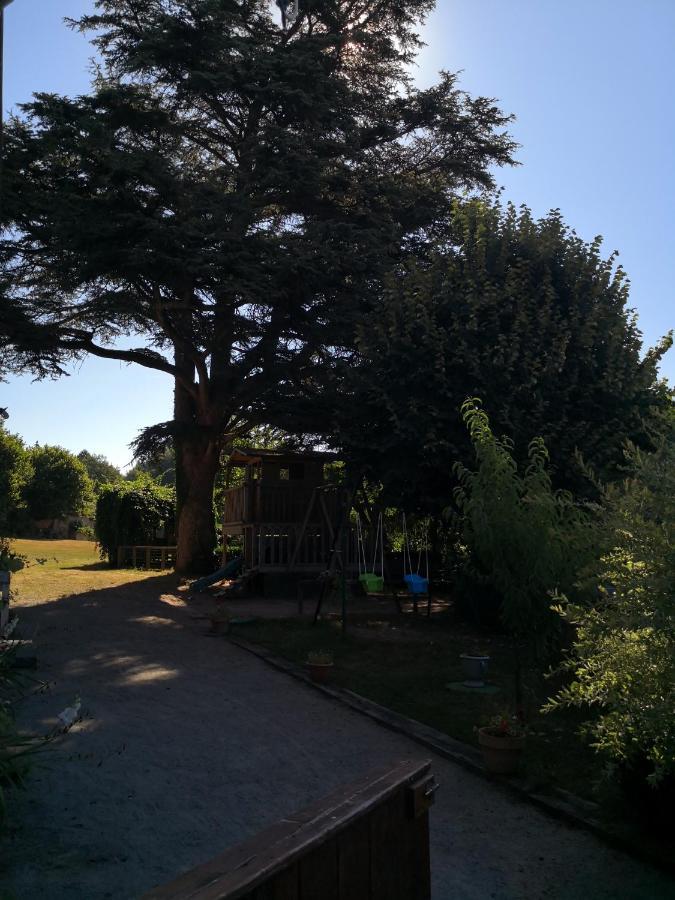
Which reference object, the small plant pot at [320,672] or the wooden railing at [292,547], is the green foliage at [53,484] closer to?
the wooden railing at [292,547]

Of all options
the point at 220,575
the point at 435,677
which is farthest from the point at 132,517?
the point at 435,677

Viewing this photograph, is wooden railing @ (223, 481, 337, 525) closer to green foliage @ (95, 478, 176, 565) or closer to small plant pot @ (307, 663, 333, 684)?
green foliage @ (95, 478, 176, 565)

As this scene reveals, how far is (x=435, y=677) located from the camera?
10742mm

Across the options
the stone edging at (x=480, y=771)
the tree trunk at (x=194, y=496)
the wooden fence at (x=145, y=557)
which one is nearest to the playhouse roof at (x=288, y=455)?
the tree trunk at (x=194, y=496)

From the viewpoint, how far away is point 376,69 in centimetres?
2245

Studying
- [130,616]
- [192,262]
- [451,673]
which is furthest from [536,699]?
[192,262]

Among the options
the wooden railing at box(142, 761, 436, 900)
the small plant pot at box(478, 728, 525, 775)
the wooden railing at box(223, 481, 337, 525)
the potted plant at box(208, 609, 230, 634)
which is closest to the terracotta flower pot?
the potted plant at box(208, 609, 230, 634)

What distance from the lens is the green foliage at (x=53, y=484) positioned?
48.2 metres

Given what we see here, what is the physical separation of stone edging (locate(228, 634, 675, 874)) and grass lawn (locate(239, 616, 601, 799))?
167mm

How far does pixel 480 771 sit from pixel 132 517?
23.8m

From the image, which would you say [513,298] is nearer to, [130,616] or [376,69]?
[130,616]

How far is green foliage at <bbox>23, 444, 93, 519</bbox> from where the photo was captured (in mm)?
48219

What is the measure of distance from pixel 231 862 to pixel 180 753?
5.27 m

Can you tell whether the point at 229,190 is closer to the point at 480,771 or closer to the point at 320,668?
the point at 320,668
